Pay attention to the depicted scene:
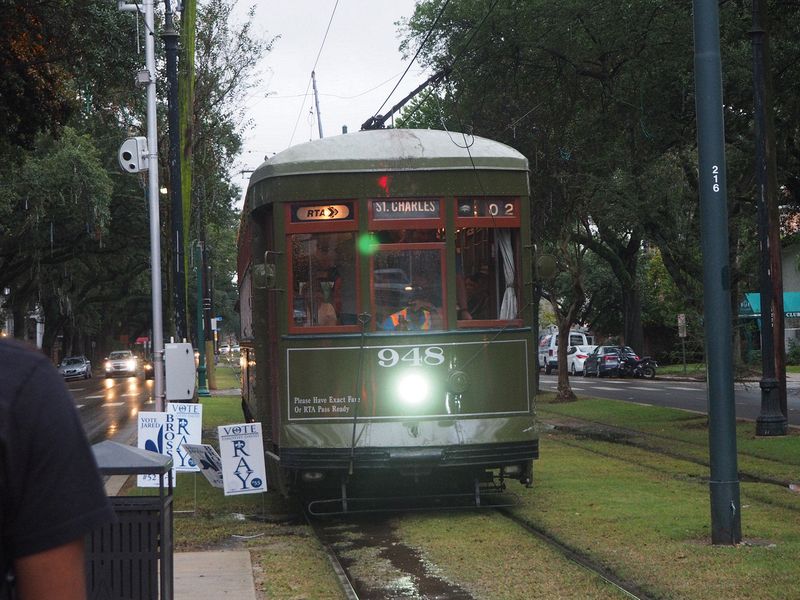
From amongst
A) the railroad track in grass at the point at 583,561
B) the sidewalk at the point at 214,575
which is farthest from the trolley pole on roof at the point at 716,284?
the sidewalk at the point at 214,575

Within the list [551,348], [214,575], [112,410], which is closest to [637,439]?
[214,575]

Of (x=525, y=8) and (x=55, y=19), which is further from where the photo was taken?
(x=525, y=8)

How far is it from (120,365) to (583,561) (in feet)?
193

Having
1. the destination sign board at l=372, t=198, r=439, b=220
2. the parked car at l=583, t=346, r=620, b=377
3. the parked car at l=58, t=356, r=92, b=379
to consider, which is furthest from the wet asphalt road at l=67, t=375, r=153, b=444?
the parked car at l=583, t=346, r=620, b=377

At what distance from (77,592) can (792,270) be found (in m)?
62.6

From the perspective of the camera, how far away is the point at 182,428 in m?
11.7

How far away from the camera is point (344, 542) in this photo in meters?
10.5

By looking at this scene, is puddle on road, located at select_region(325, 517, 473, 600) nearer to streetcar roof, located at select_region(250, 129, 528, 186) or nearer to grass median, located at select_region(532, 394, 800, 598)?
grass median, located at select_region(532, 394, 800, 598)

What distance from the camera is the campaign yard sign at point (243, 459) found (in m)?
10.8

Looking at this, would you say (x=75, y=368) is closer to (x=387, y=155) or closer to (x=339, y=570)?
(x=387, y=155)

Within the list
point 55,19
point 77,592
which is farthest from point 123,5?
point 77,592

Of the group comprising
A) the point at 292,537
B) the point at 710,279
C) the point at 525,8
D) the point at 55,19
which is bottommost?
the point at 292,537

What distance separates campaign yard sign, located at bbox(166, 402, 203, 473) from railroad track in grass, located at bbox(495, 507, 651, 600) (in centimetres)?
316

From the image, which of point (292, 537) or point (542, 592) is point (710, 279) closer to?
point (542, 592)
